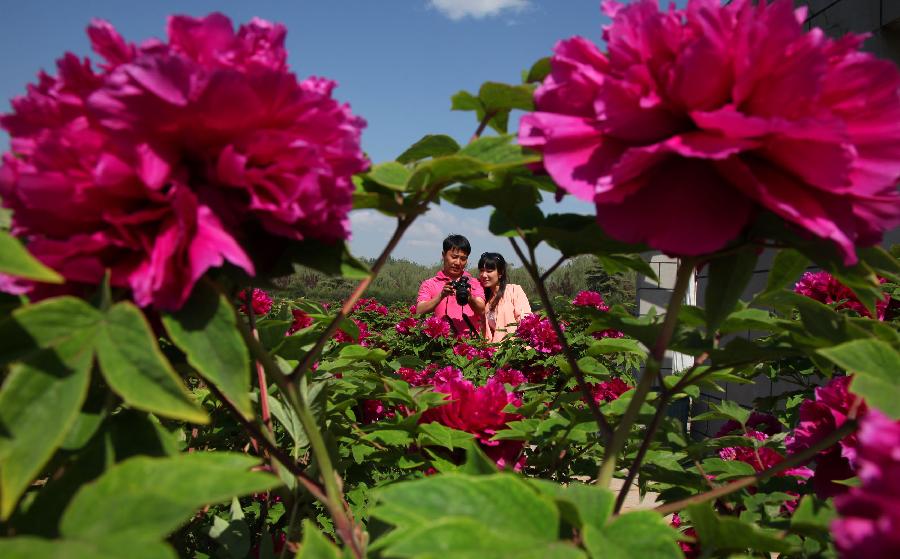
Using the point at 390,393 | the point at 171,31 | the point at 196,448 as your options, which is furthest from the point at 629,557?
the point at 196,448

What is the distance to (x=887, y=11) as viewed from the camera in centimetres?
378

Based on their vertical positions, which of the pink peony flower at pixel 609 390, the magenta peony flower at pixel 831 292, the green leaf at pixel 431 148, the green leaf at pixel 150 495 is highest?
the green leaf at pixel 431 148

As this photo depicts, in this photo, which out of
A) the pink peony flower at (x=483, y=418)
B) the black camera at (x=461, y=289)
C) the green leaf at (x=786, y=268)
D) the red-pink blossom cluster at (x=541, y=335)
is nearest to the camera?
the green leaf at (x=786, y=268)

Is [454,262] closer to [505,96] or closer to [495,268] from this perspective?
[495,268]

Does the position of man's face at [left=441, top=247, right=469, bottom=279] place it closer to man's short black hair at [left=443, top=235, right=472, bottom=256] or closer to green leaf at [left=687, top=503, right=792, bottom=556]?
man's short black hair at [left=443, top=235, right=472, bottom=256]

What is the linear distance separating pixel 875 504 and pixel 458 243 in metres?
5.29

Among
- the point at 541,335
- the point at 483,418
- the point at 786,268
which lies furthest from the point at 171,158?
the point at 541,335

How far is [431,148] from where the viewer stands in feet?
2.87

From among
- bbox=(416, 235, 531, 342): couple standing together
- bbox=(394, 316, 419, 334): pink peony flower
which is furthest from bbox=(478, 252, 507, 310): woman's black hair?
bbox=(394, 316, 419, 334): pink peony flower

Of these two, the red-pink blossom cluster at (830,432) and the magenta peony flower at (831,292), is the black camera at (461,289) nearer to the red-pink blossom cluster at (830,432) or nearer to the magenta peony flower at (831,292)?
the magenta peony flower at (831,292)

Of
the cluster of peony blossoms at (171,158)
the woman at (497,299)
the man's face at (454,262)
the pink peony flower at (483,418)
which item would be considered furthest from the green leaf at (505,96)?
the man's face at (454,262)

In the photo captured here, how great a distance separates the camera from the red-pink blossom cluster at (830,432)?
43.6 inches

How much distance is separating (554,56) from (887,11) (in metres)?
4.16

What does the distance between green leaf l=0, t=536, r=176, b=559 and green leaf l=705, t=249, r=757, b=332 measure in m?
0.58
